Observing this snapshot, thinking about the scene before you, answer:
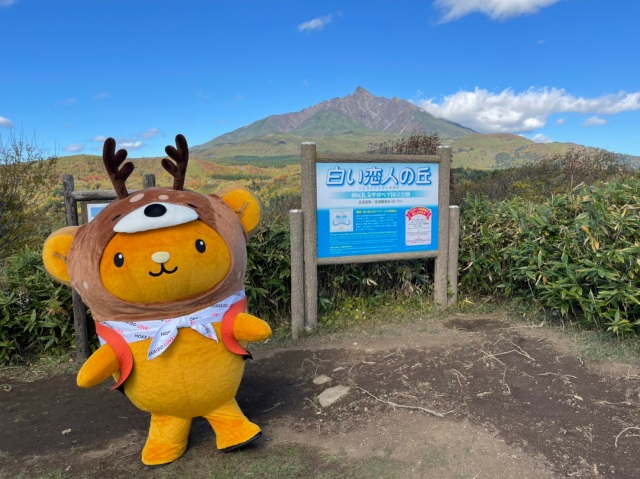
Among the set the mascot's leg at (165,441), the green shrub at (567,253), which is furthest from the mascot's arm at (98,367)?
the green shrub at (567,253)

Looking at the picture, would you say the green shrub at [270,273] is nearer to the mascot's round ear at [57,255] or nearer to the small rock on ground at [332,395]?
the small rock on ground at [332,395]

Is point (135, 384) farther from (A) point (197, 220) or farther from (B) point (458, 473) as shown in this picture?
(B) point (458, 473)

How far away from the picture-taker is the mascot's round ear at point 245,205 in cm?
314

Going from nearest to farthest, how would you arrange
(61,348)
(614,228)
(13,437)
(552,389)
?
(13,437), (552,389), (614,228), (61,348)

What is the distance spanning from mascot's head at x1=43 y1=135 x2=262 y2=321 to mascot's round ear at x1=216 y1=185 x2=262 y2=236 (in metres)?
0.31

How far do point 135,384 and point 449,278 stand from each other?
13.7ft

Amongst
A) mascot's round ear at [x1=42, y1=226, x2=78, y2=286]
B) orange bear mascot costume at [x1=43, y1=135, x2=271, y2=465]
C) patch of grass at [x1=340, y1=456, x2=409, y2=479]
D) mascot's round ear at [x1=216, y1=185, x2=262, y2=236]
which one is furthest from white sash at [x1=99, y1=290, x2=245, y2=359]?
patch of grass at [x1=340, y1=456, x2=409, y2=479]

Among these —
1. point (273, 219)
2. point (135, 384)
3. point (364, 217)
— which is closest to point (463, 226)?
point (364, 217)

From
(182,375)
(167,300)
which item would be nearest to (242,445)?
(182,375)

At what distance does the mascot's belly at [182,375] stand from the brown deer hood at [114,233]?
0.18m

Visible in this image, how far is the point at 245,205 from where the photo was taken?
10.3 ft

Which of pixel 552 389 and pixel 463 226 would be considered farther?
pixel 463 226

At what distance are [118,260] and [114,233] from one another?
160 millimetres

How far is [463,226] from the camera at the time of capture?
605cm
